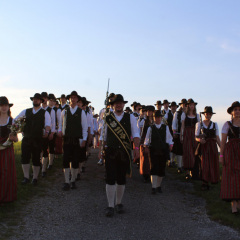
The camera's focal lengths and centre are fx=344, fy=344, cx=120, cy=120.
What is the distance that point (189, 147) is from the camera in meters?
10.0

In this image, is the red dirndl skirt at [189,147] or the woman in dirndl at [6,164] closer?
the woman in dirndl at [6,164]

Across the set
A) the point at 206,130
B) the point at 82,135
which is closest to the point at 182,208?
the point at 206,130

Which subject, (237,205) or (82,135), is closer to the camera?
(237,205)

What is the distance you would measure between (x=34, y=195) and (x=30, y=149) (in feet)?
4.49

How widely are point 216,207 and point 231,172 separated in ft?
3.50

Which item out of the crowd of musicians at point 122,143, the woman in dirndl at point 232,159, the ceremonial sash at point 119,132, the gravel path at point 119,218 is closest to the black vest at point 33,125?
the crowd of musicians at point 122,143

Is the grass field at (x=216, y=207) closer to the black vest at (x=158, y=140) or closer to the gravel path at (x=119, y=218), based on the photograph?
the gravel path at (x=119, y=218)

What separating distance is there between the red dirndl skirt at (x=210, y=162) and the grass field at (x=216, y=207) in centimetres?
34

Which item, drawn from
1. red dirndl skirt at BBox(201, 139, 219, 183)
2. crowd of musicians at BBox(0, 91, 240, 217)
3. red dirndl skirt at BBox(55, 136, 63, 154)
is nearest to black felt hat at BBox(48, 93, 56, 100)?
crowd of musicians at BBox(0, 91, 240, 217)

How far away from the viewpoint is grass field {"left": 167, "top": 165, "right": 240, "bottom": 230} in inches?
236

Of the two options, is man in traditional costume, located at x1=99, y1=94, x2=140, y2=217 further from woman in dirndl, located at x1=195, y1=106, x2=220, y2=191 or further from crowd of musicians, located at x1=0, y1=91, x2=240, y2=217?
woman in dirndl, located at x1=195, y1=106, x2=220, y2=191

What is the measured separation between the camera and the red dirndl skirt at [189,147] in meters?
9.77

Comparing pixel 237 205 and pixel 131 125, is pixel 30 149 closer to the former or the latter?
pixel 131 125

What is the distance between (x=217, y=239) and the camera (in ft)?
17.0
